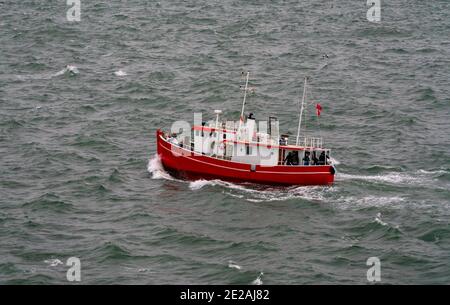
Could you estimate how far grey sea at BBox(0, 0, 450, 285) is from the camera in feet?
180

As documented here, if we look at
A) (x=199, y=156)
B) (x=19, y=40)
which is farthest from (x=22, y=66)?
(x=199, y=156)

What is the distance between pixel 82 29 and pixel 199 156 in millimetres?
63619

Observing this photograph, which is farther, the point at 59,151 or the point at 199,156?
the point at 59,151

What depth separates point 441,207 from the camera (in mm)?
62250

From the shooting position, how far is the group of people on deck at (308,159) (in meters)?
68.0

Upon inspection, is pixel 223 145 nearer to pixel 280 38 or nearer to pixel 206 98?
pixel 206 98

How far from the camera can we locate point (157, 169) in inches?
A: 2847

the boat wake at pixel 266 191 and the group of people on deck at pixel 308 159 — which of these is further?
the group of people on deck at pixel 308 159

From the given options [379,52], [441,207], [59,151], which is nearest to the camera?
[441,207]

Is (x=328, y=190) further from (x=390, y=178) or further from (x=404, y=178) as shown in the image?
(x=404, y=178)

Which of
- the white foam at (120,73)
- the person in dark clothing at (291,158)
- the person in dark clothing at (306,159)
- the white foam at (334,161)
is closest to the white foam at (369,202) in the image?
the person in dark clothing at (306,159)

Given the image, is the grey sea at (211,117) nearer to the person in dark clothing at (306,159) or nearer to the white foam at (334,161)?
the white foam at (334,161)

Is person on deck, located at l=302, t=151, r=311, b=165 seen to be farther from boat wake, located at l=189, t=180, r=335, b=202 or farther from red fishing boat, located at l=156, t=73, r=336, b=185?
boat wake, located at l=189, t=180, r=335, b=202

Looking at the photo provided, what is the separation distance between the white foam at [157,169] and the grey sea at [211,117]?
208 millimetres
